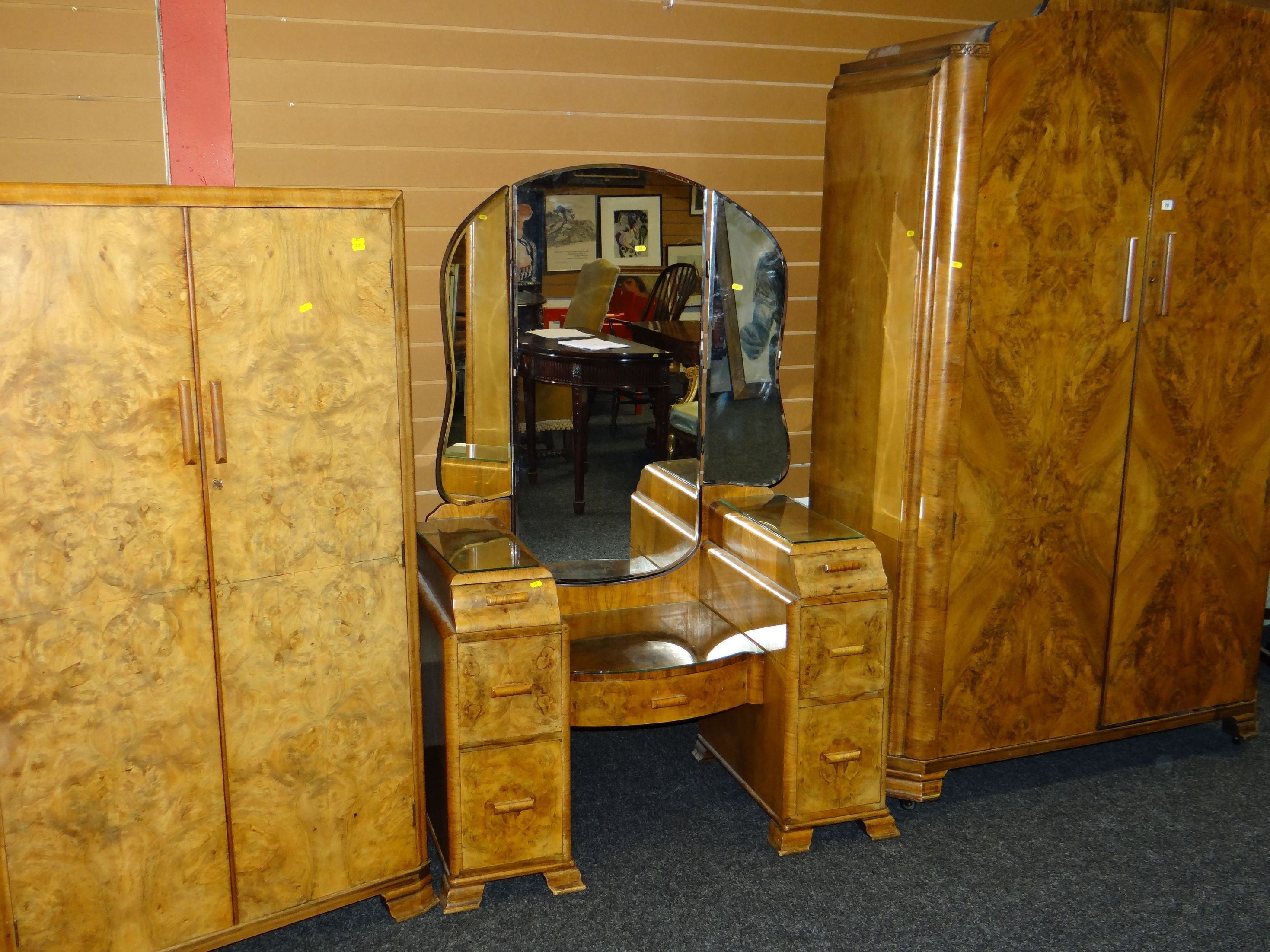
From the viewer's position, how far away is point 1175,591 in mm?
3105

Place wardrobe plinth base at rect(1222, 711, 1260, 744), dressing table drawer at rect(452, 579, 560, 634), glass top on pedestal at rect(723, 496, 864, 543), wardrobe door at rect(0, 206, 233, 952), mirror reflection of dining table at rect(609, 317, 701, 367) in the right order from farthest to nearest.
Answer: wardrobe plinth base at rect(1222, 711, 1260, 744) → mirror reflection of dining table at rect(609, 317, 701, 367) → glass top on pedestal at rect(723, 496, 864, 543) → dressing table drawer at rect(452, 579, 560, 634) → wardrobe door at rect(0, 206, 233, 952)

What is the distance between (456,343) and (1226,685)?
97.2 inches

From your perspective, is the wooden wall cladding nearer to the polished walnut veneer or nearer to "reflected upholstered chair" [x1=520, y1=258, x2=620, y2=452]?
"reflected upholstered chair" [x1=520, y1=258, x2=620, y2=452]

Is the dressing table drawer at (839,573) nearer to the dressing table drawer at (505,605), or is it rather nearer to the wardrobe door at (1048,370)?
the wardrobe door at (1048,370)

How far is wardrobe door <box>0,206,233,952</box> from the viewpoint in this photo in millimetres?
1878

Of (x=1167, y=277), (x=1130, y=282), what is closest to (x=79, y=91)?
(x=1130, y=282)

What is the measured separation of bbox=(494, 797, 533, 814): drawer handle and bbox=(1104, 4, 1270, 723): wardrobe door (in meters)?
1.69

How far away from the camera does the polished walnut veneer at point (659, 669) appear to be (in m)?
2.41

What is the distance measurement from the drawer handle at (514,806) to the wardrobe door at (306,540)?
0.20m

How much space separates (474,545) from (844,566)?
2.96 ft

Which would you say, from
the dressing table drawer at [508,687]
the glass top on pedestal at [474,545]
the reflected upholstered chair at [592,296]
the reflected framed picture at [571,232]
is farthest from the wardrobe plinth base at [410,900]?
the reflected framed picture at [571,232]

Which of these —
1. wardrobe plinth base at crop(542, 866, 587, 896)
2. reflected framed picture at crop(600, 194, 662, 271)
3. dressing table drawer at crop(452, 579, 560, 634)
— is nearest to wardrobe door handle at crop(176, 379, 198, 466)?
dressing table drawer at crop(452, 579, 560, 634)

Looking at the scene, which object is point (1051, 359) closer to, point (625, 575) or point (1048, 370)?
Answer: point (1048, 370)

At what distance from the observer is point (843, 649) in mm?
2645
